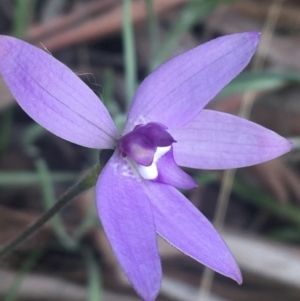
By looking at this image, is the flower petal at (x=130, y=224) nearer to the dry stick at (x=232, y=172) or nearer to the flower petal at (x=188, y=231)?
the flower petal at (x=188, y=231)

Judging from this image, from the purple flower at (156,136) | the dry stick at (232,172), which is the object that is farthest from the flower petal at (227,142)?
the dry stick at (232,172)

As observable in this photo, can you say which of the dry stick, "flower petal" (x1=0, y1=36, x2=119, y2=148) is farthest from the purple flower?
the dry stick

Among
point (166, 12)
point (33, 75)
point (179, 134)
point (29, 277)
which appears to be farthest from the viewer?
point (166, 12)

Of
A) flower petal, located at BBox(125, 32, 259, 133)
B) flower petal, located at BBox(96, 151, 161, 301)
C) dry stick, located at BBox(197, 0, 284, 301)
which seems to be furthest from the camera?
dry stick, located at BBox(197, 0, 284, 301)

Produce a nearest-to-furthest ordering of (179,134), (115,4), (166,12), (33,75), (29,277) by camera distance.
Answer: (33,75), (179,134), (29,277), (115,4), (166,12)

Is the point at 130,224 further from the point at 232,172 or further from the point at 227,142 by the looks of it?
the point at 232,172

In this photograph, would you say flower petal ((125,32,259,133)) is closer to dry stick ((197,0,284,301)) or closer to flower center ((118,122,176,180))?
flower center ((118,122,176,180))

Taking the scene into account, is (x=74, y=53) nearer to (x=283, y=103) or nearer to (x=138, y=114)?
(x=283, y=103)

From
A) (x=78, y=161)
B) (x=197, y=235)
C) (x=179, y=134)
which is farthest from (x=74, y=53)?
(x=197, y=235)
